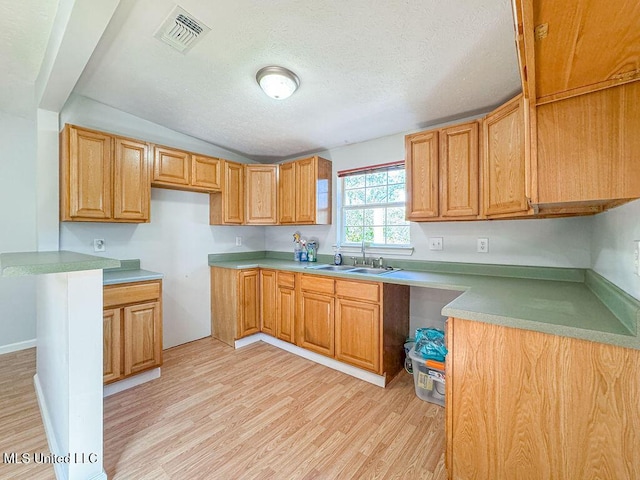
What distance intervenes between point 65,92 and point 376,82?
7.43 feet

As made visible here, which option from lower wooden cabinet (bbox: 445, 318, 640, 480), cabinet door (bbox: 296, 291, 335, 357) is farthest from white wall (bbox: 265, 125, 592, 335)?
lower wooden cabinet (bbox: 445, 318, 640, 480)

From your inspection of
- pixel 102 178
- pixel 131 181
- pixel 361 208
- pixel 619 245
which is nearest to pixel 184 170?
pixel 131 181

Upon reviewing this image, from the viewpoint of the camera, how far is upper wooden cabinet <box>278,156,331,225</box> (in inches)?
122

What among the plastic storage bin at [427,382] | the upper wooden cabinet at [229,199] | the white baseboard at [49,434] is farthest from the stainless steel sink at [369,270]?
the white baseboard at [49,434]

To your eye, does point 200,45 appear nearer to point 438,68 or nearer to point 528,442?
point 438,68

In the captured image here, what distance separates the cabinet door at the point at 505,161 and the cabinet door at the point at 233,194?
2.61 meters

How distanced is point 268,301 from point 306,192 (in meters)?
1.36

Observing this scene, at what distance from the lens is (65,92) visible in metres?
1.93

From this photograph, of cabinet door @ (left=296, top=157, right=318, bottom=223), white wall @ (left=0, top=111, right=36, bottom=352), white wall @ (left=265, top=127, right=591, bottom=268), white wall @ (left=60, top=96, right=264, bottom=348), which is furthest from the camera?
cabinet door @ (left=296, top=157, right=318, bottom=223)

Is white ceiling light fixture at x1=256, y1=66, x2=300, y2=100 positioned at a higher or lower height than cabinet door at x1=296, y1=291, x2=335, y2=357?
higher

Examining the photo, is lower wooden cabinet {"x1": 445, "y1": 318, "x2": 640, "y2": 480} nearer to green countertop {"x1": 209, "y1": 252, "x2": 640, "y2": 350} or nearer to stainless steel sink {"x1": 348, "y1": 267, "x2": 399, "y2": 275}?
green countertop {"x1": 209, "y1": 252, "x2": 640, "y2": 350}

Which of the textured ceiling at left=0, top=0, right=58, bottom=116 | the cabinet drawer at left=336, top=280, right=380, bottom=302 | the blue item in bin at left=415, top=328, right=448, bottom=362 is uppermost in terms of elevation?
the textured ceiling at left=0, top=0, right=58, bottom=116

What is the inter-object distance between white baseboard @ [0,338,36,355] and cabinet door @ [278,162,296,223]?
10.1ft

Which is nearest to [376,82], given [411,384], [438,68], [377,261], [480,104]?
[438,68]
